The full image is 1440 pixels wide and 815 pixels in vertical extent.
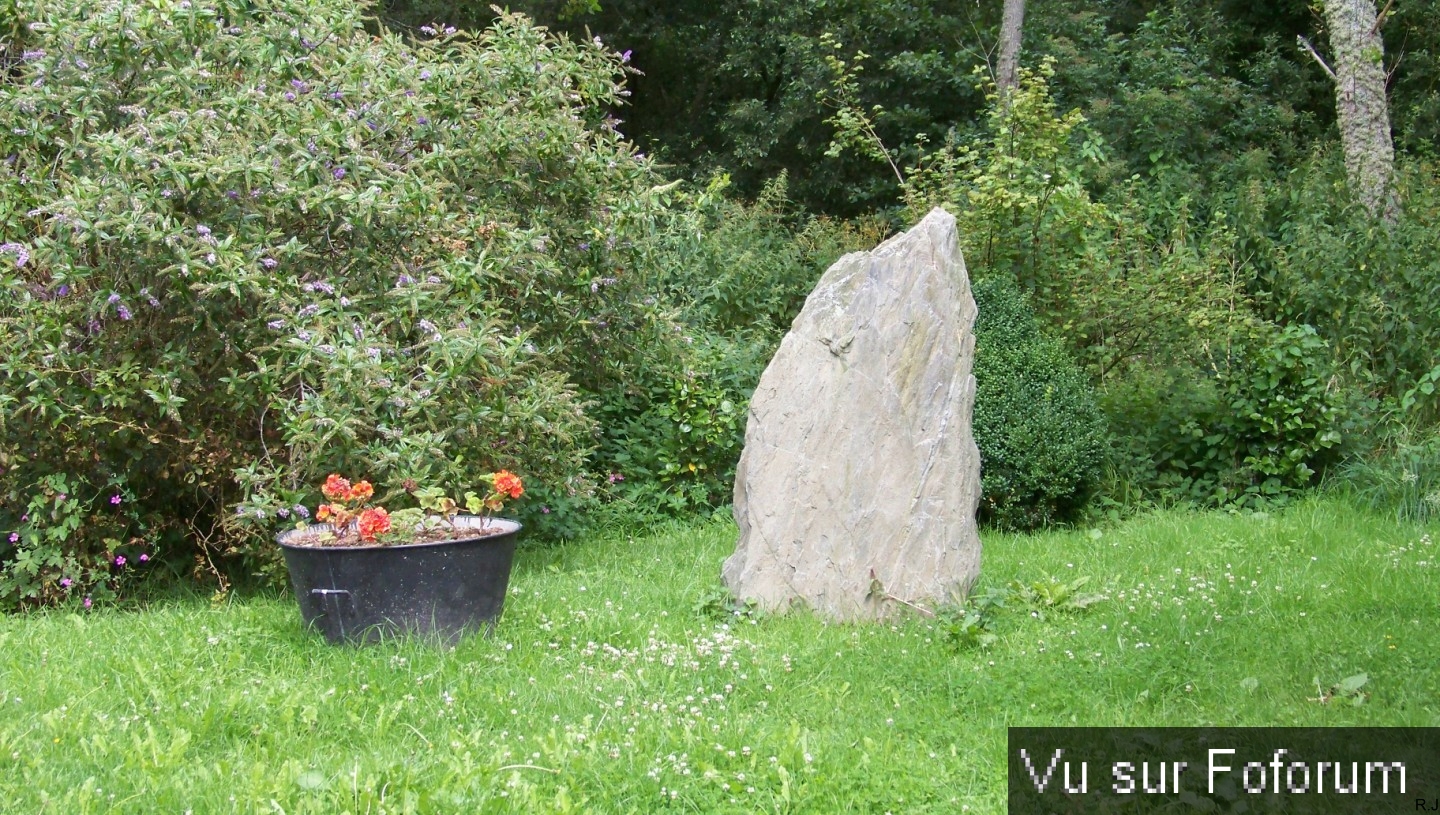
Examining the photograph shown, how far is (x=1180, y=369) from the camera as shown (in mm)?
8367

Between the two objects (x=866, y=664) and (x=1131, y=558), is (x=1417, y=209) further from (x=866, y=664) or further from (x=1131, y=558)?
(x=866, y=664)

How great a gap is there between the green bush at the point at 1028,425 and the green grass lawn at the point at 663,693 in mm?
1395

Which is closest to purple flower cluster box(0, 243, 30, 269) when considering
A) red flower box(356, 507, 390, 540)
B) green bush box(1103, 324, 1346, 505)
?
red flower box(356, 507, 390, 540)

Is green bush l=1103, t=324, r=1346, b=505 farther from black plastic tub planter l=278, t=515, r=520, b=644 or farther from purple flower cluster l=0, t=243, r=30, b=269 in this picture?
purple flower cluster l=0, t=243, r=30, b=269

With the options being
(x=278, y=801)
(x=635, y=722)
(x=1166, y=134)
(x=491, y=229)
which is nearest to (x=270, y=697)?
(x=278, y=801)

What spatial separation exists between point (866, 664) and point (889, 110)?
13118 mm

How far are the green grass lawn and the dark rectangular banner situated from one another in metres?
0.12

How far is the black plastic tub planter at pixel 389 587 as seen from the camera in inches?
186

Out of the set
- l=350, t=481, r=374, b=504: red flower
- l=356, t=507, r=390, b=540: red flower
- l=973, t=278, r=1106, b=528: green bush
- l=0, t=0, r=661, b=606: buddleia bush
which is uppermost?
l=0, t=0, r=661, b=606: buddleia bush

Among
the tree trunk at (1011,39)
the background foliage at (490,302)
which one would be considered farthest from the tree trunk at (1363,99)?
the tree trunk at (1011,39)

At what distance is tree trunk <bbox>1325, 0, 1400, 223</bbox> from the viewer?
1017 centimetres

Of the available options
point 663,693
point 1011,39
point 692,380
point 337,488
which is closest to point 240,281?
point 337,488

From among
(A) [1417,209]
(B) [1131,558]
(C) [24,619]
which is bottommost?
(B) [1131,558]

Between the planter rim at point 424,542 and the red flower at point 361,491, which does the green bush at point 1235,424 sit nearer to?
the planter rim at point 424,542
